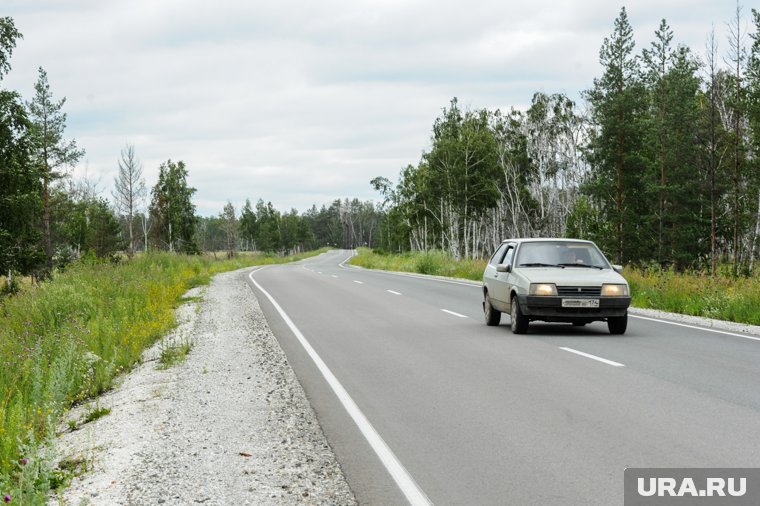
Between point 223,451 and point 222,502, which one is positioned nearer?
point 222,502

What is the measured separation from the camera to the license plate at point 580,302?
12641 millimetres

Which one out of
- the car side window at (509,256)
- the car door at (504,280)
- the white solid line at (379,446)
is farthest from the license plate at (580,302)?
the white solid line at (379,446)

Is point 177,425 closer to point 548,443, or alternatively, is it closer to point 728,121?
point 548,443

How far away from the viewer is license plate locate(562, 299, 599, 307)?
12.6 m

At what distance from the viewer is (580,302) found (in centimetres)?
1265

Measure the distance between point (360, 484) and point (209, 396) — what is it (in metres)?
3.74

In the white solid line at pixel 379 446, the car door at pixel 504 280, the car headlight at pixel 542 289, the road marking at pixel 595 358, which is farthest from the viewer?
the car door at pixel 504 280

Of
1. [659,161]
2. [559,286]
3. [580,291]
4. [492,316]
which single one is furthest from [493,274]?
[659,161]

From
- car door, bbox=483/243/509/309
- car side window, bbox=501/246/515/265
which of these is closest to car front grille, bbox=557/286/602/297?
car side window, bbox=501/246/515/265

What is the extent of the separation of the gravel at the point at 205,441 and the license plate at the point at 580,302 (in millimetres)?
5003

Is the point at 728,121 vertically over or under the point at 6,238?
over

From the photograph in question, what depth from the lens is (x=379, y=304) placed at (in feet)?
66.3

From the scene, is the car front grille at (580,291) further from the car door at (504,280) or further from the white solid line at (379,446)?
the white solid line at (379,446)

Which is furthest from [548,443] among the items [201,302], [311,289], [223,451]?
[311,289]
